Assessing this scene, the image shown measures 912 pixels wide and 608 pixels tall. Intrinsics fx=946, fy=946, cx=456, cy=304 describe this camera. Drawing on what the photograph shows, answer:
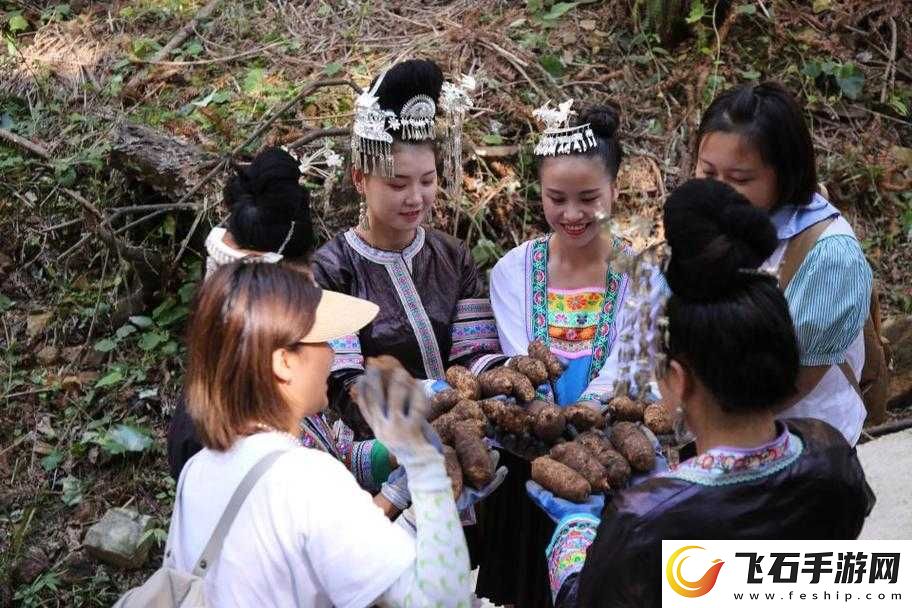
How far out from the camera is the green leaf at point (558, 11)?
5438 mm

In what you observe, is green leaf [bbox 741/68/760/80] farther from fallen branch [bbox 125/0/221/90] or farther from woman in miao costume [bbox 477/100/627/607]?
fallen branch [bbox 125/0/221/90]

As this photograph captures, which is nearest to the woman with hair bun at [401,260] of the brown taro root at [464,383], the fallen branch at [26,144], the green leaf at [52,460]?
the brown taro root at [464,383]

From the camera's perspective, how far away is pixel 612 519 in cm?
186

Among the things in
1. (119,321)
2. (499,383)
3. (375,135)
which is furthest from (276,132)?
(499,383)

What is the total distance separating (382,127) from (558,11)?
292 cm

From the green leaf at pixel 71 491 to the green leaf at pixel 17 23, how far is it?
3.20 metres

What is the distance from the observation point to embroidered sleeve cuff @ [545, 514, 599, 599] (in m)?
2.12

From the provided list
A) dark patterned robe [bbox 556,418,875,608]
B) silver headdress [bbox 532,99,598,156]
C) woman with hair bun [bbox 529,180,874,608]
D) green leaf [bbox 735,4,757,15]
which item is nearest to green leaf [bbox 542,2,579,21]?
green leaf [bbox 735,4,757,15]

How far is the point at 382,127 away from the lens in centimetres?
292

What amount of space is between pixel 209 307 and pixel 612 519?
89cm

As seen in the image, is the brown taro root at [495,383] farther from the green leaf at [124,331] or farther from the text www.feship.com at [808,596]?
the green leaf at [124,331]

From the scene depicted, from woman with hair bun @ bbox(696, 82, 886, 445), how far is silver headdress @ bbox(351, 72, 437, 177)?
2.85ft

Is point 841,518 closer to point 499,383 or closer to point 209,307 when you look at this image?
point 499,383

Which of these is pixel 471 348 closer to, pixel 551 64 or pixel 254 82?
pixel 551 64
